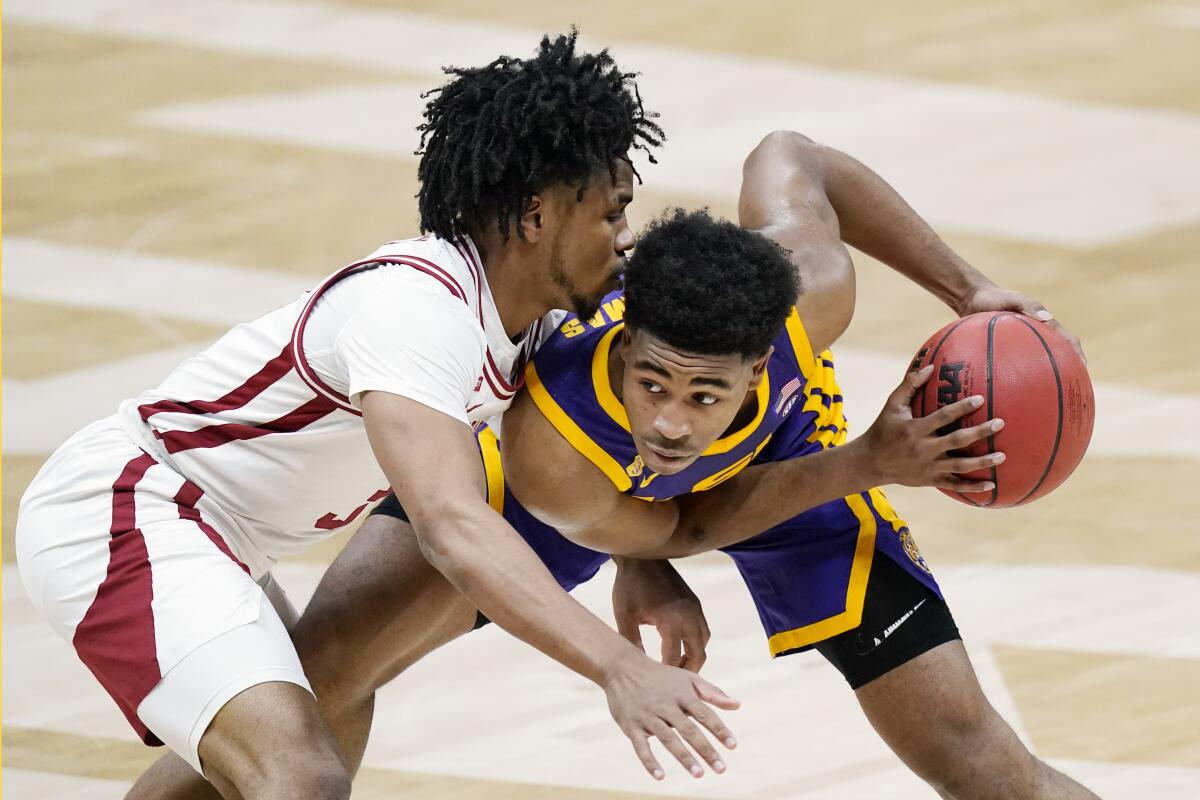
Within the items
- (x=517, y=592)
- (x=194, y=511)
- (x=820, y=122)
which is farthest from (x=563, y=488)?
(x=820, y=122)

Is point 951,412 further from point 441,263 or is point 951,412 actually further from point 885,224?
point 441,263

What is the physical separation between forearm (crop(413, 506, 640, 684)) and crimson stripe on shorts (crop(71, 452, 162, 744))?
2.17 feet

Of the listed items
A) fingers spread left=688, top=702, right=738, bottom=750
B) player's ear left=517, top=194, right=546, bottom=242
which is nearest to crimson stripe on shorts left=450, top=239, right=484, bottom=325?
player's ear left=517, top=194, right=546, bottom=242

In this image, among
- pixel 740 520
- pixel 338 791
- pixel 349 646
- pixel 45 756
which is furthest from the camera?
pixel 45 756

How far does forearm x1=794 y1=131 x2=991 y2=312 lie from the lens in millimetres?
4395

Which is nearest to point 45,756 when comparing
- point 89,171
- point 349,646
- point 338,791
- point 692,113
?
point 349,646

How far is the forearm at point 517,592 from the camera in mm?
3094

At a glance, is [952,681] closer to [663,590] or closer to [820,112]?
[663,590]

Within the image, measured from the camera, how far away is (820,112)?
8727mm

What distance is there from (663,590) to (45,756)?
187 cm

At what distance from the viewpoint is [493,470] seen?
174 inches

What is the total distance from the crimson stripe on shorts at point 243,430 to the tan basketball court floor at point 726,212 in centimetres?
139

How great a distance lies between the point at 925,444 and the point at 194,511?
1.54m

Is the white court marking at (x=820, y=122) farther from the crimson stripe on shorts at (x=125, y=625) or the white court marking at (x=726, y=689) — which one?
the crimson stripe on shorts at (x=125, y=625)
